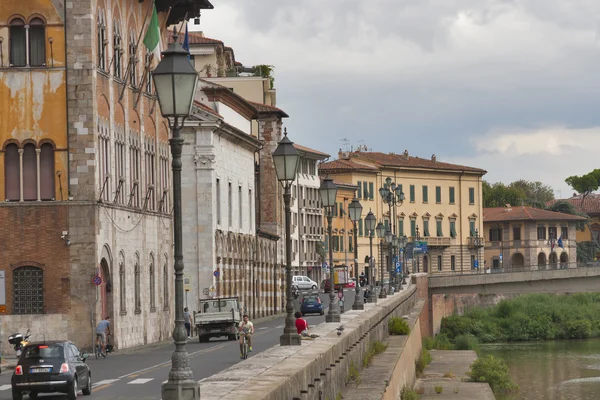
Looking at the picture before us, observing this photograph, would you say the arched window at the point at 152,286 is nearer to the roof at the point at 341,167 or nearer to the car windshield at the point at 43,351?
the car windshield at the point at 43,351

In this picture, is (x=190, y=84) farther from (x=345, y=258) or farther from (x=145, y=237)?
(x=345, y=258)

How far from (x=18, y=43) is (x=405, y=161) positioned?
110m

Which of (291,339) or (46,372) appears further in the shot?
(46,372)

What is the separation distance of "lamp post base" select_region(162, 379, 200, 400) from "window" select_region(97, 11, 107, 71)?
34808 mm

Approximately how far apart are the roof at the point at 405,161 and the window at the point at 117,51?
320 feet

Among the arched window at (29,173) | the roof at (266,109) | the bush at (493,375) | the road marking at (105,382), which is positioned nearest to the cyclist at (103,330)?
the arched window at (29,173)

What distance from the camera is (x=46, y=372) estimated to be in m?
29.9

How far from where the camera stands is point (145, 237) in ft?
186

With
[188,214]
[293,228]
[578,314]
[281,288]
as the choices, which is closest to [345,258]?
[293,228]

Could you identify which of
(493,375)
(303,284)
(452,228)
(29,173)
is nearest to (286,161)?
(29,173)

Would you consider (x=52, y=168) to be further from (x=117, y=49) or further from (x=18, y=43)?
(x=117, y=49)

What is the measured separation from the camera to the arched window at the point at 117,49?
2071 inches

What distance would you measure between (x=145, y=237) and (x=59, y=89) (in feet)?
31.8

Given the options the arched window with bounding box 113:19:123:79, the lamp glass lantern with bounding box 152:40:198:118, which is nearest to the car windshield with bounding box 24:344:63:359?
the lamp glass lantern with bounding box 152:40:198:118
